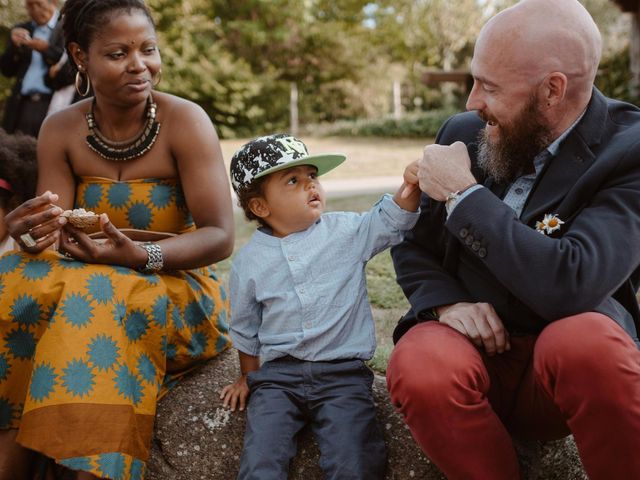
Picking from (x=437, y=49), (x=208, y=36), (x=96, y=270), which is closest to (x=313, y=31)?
(x=208, y=36)

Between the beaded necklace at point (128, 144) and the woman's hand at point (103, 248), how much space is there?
435mm

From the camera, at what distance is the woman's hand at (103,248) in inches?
103

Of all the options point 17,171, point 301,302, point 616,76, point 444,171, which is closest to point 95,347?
point 301,302

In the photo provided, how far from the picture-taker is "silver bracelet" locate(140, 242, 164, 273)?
2.72m

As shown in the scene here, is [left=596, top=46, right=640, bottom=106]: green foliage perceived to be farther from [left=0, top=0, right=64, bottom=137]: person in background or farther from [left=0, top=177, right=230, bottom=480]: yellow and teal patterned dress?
[left=0, top=177, right=230, bottom=480]: yellow and teal patterned dress

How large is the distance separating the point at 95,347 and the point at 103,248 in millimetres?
388

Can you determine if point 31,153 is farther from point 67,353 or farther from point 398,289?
point 398,289

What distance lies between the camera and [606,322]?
1944 mm

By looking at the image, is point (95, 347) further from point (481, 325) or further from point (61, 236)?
point (481, 325)

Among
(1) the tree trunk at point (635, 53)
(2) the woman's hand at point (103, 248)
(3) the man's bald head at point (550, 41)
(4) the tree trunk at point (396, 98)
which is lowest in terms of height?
(4) the tree trunk at point (396, 98)

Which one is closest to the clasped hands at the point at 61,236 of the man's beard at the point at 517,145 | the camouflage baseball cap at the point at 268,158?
the camouflage baseball cap at the point at 268,158

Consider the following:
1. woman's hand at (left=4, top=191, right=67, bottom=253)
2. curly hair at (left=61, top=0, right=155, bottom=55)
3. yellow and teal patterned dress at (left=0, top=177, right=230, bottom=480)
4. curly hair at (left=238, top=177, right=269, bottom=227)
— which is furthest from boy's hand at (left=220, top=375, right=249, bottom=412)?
curly hair at (left=61, top=0, right=155, bottom=55)

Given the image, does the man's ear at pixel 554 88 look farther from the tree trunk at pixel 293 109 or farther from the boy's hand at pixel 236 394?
the tree trunk at pixel 293 109

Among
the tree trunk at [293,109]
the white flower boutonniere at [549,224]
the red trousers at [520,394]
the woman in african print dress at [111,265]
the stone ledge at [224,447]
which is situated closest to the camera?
the red trousers at [520,394]
